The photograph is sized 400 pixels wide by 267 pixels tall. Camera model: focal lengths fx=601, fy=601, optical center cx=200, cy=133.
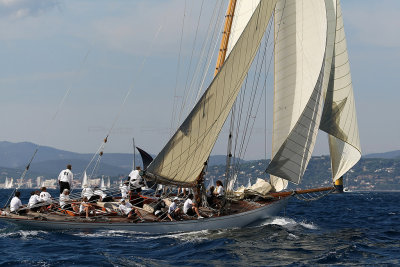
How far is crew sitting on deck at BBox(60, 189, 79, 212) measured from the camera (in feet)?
92.4

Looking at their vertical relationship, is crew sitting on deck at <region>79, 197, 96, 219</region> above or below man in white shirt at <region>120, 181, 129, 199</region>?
below

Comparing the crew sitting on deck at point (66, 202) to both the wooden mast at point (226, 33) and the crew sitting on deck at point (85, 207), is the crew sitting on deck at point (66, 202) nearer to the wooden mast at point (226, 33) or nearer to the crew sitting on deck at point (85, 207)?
the crew sitting on deck at point (85, 207)

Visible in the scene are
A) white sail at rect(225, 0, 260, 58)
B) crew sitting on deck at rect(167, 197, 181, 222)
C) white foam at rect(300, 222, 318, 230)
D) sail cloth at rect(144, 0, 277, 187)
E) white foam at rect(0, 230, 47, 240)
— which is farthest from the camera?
white foam at rect(300, 222, 318, 230)

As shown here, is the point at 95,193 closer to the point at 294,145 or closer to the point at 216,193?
the point at 216,193

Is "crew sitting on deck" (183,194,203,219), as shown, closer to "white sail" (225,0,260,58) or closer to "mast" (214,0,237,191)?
"mast" (214,0,237,191)

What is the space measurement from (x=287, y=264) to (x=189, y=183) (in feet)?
28.9

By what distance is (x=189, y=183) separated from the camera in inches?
1082

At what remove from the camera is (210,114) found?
25.7 m

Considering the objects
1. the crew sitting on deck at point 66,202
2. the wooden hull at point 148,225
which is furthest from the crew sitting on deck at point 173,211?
the crew sitting on deck at point 66,202

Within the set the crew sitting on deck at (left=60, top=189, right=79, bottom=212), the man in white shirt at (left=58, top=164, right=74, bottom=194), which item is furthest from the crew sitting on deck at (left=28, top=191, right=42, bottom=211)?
the man in white shirt at (left=58, top=164, right=74, bottom=194)

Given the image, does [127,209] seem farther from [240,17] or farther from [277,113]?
[240,17]

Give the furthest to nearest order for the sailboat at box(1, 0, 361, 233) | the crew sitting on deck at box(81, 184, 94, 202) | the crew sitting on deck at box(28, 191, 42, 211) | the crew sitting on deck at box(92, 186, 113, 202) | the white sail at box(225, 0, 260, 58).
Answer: the white sail at box(225, 0, 260, 58) < the crew sitting on deck at box(92, 186, 113, 202) < the crew sitting on deck at box(81, 184, 94, 202) < the crew sitting on deck at box(28, 191, 42, 211) < the sailboat at box(1, 0, 361, 233)

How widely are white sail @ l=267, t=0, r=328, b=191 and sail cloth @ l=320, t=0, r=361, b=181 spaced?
4.13 ft

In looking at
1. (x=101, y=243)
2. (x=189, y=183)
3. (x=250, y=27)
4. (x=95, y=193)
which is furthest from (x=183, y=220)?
(x=250, y=27)
